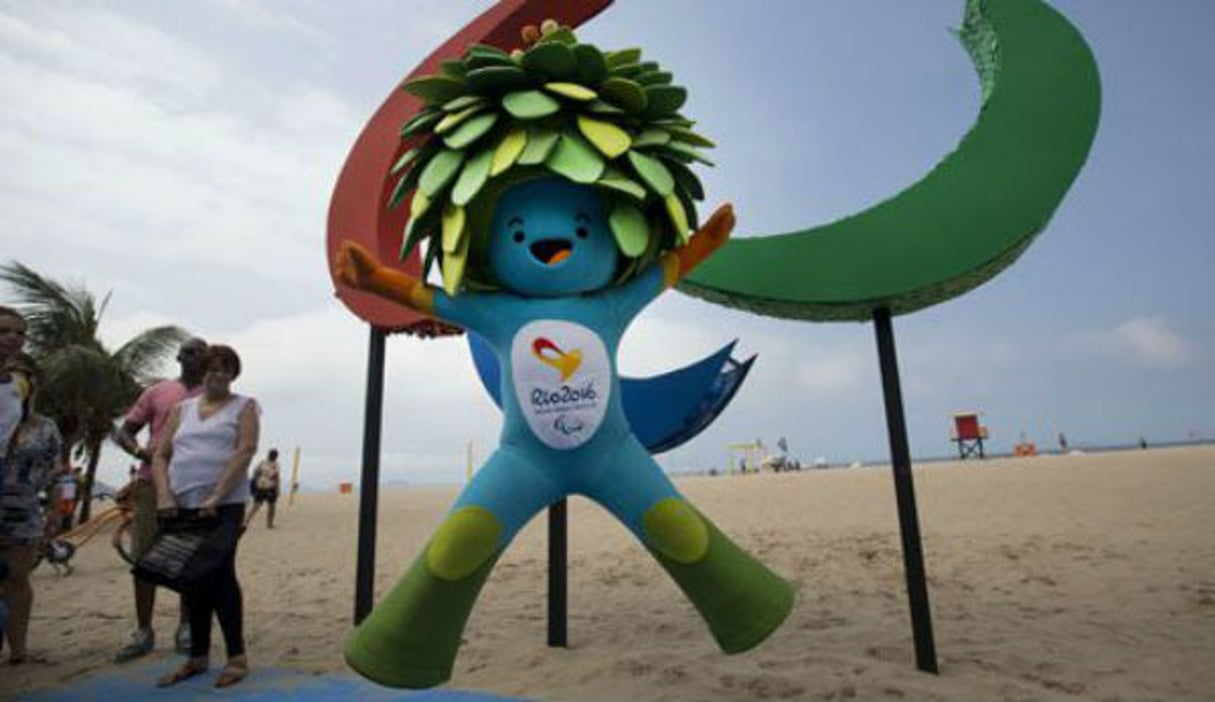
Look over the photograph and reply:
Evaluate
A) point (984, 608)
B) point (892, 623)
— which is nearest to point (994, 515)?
point (984, 608)

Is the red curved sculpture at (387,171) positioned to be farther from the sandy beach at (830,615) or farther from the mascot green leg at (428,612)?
the sandy beach at (830,615)

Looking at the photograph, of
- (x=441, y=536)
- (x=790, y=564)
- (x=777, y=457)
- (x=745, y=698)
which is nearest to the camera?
(x=441, y=536)

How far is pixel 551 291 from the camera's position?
2439mm

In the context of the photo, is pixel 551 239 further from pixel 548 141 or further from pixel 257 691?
pixel 257 691

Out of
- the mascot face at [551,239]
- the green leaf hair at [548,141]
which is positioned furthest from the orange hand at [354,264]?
the mascot face at [551,239]

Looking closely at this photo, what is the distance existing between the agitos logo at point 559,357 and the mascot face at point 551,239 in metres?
0.24

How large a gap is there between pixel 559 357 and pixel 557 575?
2084 millimetres

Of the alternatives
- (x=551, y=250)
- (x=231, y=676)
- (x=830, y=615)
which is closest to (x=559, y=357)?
(x=551, y=250)

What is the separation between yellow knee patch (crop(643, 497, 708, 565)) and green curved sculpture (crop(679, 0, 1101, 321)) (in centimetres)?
135

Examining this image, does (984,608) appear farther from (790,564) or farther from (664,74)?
(664,74)

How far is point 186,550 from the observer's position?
2.88 meters

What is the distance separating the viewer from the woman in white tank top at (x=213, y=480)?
3059mm

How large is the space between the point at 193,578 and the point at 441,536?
1.41 metres

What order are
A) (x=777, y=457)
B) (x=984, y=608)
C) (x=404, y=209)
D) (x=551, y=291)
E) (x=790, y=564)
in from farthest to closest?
1. (x=777, y=457)
2. (x=790, y=564)
3. (x=984, y=608)
4. (x=404, y=209)
5. (x=551, y=291)
